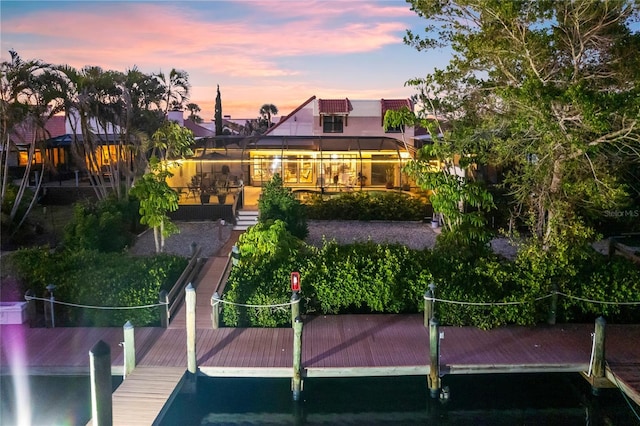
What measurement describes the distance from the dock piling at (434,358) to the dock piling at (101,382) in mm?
4771

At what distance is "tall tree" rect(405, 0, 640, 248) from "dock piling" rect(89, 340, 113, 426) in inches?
298

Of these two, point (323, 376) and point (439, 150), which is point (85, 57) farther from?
point (323, 376)

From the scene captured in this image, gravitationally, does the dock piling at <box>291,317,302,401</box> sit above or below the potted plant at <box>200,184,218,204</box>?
below

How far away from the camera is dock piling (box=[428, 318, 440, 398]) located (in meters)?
8.49

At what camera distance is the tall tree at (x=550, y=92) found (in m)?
9.59

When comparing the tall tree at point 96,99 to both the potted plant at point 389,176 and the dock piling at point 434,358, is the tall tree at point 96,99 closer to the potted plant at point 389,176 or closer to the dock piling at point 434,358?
the potted plant at point 389,176

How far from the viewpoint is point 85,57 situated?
18297mm

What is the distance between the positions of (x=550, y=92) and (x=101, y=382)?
805 cm

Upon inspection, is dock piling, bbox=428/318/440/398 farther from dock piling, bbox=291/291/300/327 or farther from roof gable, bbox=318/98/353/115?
roof gable, bbox=318/98/353/115

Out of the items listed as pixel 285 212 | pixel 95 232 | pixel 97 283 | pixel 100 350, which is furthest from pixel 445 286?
pixel 95 232

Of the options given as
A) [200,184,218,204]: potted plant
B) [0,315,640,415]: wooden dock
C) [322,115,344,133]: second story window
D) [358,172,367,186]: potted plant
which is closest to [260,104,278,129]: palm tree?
[322,115,344,133]: second story window

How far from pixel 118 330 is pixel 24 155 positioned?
24964mm

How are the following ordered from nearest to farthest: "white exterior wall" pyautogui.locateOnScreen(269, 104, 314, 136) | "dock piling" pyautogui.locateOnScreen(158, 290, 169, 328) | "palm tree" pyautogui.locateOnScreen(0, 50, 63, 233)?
1. "dock piling" pyautogui.locateOnScreen(158, 290, 169, 328)
2. "palm tree" pyautogui.locateOnScreen(0, 50, 63, 233)
3. "white exterior wall" pyautogui.locateOnScreen(269, 104, 314, 136)

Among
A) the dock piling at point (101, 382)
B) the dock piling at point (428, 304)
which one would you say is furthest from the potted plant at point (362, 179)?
the dock piling at point (101, 382)
